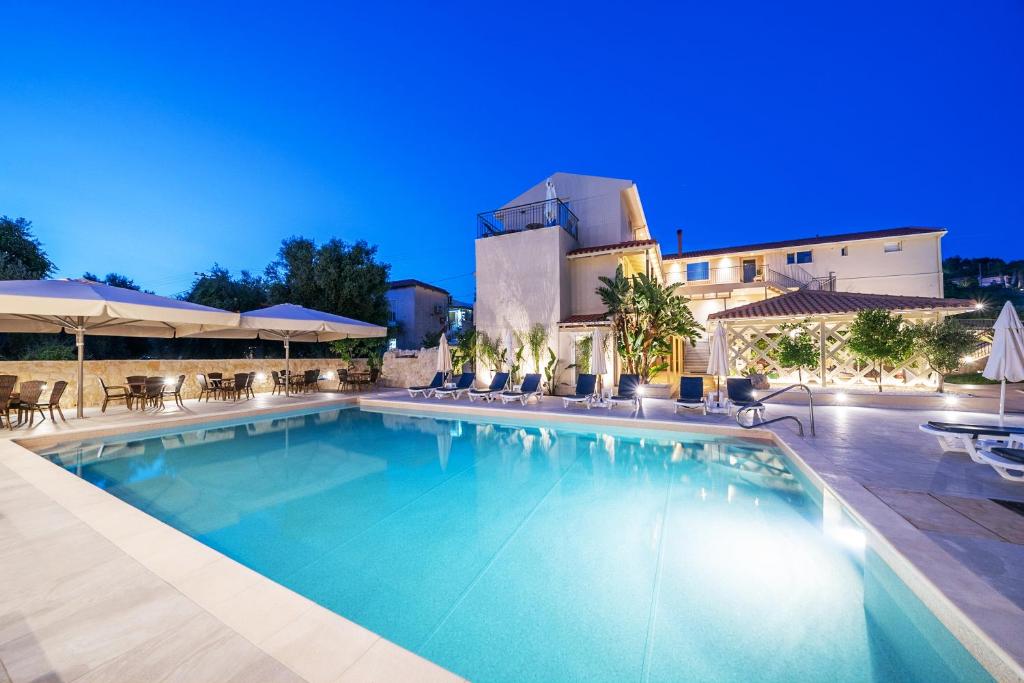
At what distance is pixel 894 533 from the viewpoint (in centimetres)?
359

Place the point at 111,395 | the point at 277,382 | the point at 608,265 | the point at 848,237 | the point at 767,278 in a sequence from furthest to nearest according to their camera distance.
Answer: the point at 767,278 → the point at 848,237 → the point at 608,265 → the point at 277,382 → the point at 111,395

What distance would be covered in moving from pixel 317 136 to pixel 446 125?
21893 mm

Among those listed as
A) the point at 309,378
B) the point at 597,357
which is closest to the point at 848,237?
the point at 597,357

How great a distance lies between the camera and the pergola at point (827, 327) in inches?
507

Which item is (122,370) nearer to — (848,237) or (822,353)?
(822,353)

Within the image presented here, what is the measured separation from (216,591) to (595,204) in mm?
17429

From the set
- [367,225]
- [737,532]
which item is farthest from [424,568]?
[367,225]

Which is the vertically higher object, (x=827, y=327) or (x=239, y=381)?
(x=827, y=327)

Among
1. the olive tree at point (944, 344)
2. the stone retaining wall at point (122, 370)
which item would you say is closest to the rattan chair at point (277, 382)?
the stone retaining wall at point (122, 370)

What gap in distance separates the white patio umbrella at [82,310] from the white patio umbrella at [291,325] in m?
0.79

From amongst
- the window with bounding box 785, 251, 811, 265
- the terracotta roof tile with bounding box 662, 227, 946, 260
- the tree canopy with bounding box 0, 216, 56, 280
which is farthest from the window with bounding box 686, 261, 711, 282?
the tree canopy with bounding box 0, 216, 56, 280

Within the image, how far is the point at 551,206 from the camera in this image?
17.0 m

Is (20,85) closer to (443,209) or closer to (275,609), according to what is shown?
(275,609)

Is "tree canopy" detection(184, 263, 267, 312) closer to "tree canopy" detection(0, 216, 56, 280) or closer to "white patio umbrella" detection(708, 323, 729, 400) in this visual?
"tree canopy" detection(0, 216, 56, 280)
